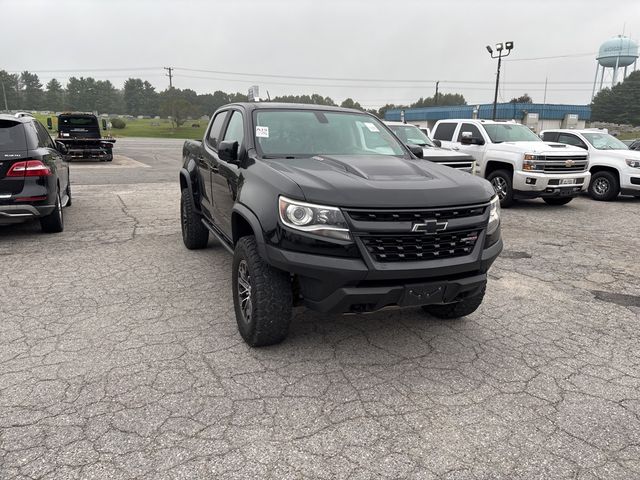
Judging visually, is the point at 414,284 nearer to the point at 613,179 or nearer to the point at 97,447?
the point at 97,447

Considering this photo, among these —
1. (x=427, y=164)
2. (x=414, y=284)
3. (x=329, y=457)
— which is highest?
(x=427, y=164)

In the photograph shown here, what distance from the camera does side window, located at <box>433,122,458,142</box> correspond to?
12.1 metres

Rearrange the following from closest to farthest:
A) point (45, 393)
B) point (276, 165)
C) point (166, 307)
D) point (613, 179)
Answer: point (45, 393)
point (276, 165)
point (166, 307)
point (613, 179)

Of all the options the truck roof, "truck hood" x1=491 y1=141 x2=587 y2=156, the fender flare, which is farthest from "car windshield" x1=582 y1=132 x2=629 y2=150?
the fender flare

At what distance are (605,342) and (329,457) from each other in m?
2.71

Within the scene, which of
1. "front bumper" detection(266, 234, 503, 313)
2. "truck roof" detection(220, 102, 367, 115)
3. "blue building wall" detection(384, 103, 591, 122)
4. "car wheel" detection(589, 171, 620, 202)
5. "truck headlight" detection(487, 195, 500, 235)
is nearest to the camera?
"front bumper" detection(266, 234, 503, 313)

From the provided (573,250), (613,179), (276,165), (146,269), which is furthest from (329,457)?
(613,179)

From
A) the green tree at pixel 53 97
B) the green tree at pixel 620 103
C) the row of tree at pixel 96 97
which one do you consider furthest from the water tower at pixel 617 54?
the green tree at pixel 53 97

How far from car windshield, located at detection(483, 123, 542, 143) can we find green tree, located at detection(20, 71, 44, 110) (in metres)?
133

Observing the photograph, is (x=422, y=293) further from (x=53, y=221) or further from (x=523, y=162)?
(x=523, y=162)

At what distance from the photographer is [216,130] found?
5383 millimetres

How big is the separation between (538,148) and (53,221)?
9.23 meters

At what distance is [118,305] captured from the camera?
4422 millimetres

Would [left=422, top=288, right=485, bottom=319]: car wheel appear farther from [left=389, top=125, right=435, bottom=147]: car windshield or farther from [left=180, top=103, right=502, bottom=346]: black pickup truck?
[left=389, top=125, right=435, bottom=147]: car windshield
